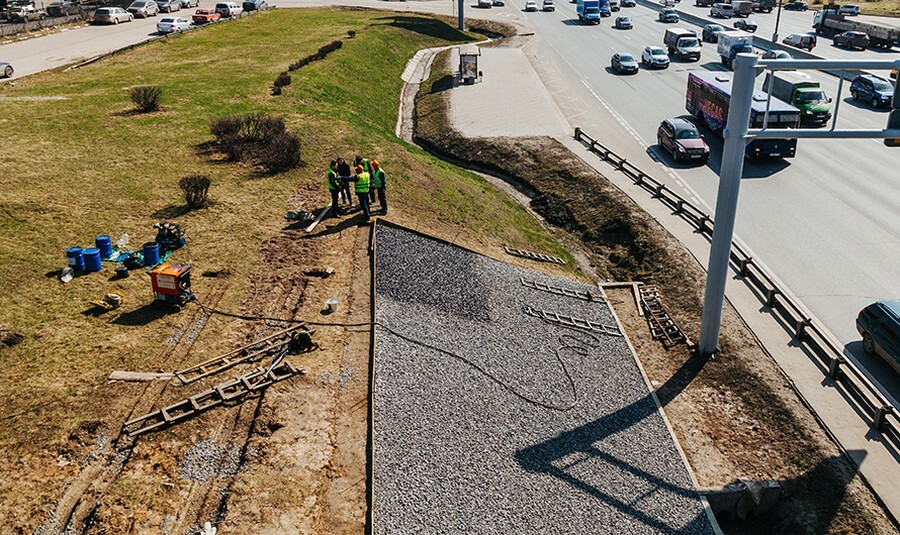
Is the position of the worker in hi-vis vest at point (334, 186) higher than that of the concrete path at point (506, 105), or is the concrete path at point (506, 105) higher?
the worker in hi-vis vest at point (334, 186)

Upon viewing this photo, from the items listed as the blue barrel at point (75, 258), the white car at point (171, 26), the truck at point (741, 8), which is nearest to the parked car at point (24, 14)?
the white car at point (171, 26)

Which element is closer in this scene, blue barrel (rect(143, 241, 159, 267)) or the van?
blue barrel (rect(143, 241, 159, 267))

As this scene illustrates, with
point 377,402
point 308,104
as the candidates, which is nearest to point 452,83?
point 308,104

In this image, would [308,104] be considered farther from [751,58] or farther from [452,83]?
[751,58]

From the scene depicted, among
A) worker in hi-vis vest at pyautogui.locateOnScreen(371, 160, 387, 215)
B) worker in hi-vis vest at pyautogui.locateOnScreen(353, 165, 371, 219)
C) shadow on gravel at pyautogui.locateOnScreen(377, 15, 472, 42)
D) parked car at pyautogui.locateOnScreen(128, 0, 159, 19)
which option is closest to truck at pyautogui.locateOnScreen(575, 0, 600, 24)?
shadow on gravel at pyautogui.locateOnScreen(377, 15, 472, 42)

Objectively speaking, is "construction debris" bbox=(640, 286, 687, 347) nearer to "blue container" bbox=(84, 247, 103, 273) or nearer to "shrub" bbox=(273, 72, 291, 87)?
"blue container" bbox=(84, 247, 103, 273)

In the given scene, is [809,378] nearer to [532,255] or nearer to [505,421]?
[505,421]

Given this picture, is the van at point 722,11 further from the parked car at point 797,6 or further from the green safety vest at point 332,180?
the green safety vest at point 332,180
